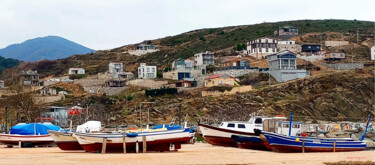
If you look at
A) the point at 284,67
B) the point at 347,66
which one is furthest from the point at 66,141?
the point at 347,66

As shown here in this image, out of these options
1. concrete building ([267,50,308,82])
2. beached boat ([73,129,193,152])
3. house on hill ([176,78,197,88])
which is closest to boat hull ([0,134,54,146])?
beached boat ([73,129,193,152])

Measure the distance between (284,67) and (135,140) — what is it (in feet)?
226

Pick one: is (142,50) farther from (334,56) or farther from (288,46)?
(334,56)

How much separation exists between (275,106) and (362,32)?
7661 centimetres

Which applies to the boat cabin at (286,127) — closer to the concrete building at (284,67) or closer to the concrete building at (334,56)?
the concrete building at (284,67)

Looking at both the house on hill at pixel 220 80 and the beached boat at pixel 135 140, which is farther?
the house on hill at pixel 220 80

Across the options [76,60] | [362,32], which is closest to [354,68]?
[362,32]

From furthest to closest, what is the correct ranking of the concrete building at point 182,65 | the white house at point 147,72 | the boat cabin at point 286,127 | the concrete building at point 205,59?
1. the concrete building at point 205,59
2. the concrete building at point 182,65
3. the white house at point 147,72
4. the boat cabin at point 286,127

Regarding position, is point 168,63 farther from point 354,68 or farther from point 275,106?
point 275,106

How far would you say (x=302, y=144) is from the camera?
3281 cm

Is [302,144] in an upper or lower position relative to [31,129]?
upper

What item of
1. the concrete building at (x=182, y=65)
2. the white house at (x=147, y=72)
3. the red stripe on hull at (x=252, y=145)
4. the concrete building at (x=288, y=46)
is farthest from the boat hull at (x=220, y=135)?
the concrete building at (x=288, y=46)

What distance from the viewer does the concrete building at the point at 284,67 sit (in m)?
94.9

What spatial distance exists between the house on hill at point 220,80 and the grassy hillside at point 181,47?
3155cm
